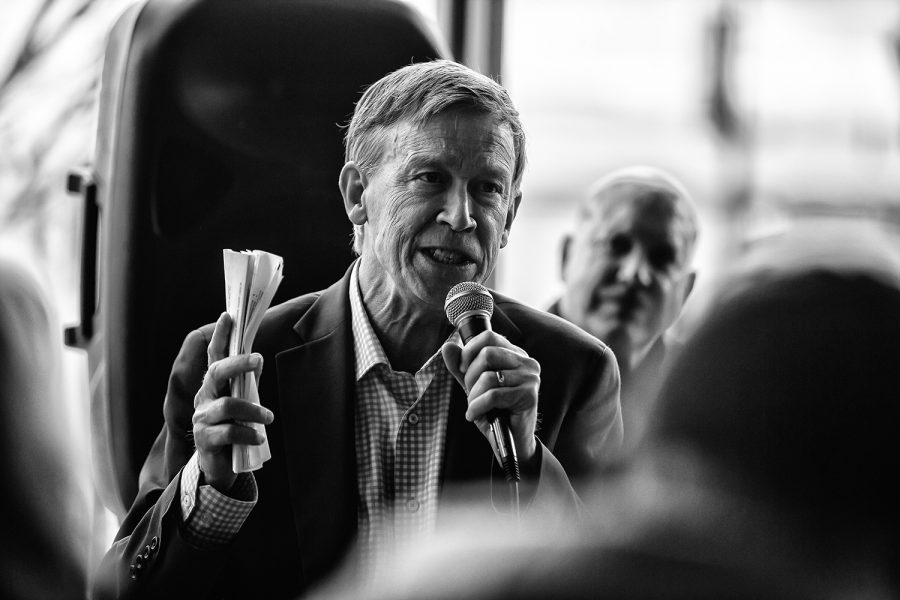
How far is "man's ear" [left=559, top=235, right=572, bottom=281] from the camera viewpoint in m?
1.22

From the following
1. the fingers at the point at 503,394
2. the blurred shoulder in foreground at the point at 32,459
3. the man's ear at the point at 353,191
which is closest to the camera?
the blurred shoulder in foreground at the point at 32,459

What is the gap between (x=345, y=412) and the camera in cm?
106

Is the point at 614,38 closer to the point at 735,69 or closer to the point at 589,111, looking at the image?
the point at 589,111

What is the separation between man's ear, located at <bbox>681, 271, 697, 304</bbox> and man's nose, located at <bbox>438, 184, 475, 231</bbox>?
9.4 inches

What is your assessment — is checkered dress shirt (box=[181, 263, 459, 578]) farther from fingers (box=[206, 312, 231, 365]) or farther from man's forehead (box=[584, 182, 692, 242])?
man's forehead (box=[584, 182, 692, 242])

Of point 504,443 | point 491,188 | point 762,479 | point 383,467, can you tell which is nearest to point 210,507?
point 383,467

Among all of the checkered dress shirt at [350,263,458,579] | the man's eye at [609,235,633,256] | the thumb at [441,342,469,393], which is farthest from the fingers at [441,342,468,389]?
the man's eye at [609,235,633,256]

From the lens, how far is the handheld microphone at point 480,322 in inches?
34.5

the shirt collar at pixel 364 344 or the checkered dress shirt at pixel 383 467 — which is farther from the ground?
the shirt collar at pixel 364 344

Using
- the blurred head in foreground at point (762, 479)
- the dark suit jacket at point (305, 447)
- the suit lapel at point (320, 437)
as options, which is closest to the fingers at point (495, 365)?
the dark suit jacket at point (305, 447)

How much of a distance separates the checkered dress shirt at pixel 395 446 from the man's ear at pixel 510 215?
10 cm

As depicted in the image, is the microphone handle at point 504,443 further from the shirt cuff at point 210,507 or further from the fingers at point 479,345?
the shirt cuff at point 210,507

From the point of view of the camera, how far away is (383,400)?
1058mm

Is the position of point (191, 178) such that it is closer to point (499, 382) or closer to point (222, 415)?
point (222, 415)
